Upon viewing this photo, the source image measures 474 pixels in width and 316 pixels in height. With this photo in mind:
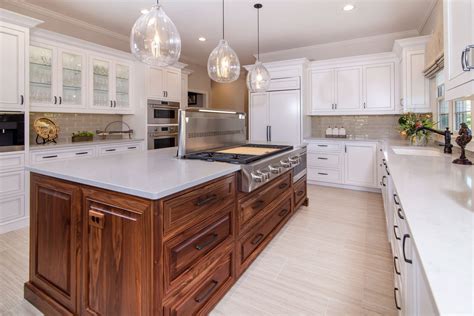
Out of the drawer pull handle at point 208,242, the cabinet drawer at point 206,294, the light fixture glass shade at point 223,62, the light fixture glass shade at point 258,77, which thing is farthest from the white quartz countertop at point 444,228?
the light fixture glass shade at point 258,77

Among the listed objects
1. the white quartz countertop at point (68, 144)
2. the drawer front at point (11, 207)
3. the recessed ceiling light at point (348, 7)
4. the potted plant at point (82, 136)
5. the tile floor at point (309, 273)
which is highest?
the recessed ceiling light at point (348, 7)

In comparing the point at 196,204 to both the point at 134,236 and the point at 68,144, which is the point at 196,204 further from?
the point at 68,144

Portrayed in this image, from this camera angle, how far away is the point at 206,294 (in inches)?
62.9

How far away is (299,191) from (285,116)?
2307 mm

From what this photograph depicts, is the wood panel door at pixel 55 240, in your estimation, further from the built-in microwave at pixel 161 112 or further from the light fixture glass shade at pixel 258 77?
the built-in microwave at pixel 161 112

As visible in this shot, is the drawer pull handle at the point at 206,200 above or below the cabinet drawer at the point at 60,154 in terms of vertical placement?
below

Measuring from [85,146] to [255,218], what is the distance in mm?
2853

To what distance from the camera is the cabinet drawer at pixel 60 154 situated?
323cm

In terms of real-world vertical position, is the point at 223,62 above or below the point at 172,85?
below

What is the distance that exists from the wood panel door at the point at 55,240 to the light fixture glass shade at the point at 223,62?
6.20 feet

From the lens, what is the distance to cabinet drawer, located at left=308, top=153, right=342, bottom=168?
5.02 metres

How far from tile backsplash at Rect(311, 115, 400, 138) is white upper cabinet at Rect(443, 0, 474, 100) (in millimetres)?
4013

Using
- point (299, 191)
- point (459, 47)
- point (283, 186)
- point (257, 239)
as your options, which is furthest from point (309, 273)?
point (459, 47)

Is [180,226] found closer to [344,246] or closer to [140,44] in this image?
[140,44]
